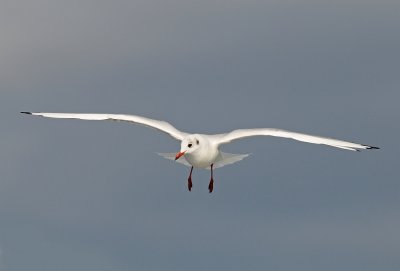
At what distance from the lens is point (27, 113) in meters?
87.9

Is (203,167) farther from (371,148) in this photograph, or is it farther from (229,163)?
(371,148)

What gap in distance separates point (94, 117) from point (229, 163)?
974 cm

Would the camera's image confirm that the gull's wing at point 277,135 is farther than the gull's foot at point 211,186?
No

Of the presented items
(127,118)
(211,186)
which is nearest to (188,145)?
(211,186)

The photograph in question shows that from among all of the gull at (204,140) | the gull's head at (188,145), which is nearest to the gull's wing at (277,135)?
the gull at (204,140)

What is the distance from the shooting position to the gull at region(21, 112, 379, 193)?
82.8 m

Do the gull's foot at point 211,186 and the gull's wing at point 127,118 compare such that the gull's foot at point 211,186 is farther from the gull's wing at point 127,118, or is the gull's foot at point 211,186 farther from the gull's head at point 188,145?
the gull's head at point 188,145

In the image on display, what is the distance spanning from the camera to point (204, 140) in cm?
8350

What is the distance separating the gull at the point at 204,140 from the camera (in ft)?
271

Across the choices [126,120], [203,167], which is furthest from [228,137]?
[126,120]

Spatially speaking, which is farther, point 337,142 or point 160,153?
point 160,153

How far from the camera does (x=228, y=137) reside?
85.2 metres

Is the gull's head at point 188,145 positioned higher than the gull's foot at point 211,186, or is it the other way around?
the gull's head at point 188,145

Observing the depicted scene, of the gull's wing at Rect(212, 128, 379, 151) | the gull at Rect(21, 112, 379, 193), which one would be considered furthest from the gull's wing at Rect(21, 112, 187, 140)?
the gull's wing at Rect(212, 128, 379, 151)
